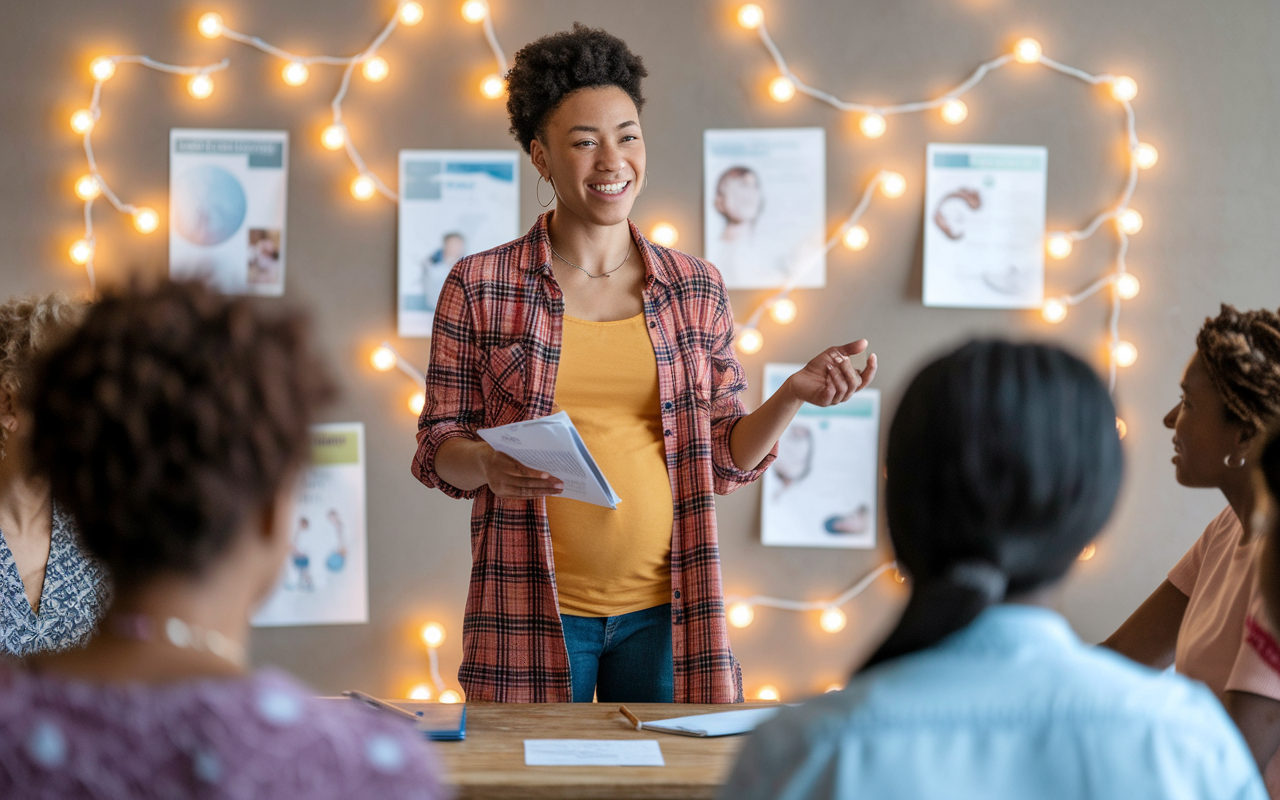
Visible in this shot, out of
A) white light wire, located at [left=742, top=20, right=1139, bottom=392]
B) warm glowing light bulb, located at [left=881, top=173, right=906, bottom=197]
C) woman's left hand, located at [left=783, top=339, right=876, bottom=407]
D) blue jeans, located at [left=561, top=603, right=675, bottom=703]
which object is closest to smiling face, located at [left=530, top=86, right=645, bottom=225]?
woman's left hand, located at [left=783, top=339, right=876, bottom=407]

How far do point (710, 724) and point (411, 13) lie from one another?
175 cm

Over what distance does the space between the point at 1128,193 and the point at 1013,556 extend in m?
1.94

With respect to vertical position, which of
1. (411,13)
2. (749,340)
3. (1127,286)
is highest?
(411,13)

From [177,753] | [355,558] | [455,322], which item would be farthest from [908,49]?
[177,753]

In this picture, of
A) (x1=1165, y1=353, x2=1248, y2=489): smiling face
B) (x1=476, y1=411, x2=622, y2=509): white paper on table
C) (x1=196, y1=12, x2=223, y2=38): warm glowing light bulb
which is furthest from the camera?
(x1=196, y1=12, x2=223, y2=38): warm glowing light bulb

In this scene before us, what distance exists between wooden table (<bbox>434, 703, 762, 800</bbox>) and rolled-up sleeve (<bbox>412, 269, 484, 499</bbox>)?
429 mm

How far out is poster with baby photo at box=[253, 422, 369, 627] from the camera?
2.34 meters

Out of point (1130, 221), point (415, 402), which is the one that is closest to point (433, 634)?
point (415, 402)

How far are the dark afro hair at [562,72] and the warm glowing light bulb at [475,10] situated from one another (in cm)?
63

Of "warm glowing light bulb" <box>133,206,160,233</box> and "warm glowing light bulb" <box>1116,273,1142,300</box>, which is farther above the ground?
"warm glowing light bulb" <box>133,206,160,233</box>

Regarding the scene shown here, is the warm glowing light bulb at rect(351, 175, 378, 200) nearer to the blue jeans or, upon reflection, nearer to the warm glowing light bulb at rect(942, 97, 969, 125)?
the blue jeans

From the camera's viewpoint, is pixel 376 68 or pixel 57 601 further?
pixel 376 68

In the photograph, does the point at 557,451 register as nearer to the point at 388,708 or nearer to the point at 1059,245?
the point at 388,708

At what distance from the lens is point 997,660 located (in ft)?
2.31
